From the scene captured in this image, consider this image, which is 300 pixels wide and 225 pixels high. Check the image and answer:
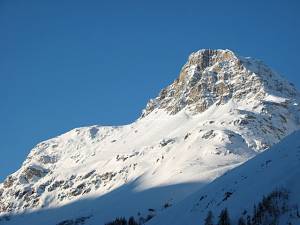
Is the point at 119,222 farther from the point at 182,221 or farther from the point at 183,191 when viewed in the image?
the point at 182,221

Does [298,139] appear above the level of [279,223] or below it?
above

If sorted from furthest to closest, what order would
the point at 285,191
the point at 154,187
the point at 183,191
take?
the point at 154,187 < the point at 183,191 < the point at 285,191

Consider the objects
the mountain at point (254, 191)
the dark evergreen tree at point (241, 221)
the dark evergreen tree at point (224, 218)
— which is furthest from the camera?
the dark evergreen tree at point (224, 218)

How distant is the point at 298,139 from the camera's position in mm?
89750

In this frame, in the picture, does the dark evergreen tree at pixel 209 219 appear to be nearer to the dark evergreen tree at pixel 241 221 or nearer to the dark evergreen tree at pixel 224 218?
the dark evergreen tree at pixel 224 218

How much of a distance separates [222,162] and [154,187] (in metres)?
22.2

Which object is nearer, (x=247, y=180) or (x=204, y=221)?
(x=204, y=221)

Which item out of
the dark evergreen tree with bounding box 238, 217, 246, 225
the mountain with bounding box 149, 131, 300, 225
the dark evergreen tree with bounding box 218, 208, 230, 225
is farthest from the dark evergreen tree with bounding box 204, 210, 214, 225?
the dark evergreen tree with bounding box 238, 217, 246, 225

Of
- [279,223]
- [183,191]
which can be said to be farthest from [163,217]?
[183,191]

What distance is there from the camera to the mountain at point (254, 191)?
226ft

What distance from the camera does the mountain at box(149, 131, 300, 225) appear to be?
2707 inches

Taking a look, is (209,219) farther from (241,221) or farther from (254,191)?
(241,221)

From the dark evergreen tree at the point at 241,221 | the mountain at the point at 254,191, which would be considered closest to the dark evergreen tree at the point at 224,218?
the mountain at the point at 254,191

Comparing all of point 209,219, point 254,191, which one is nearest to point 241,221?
point 254,191
